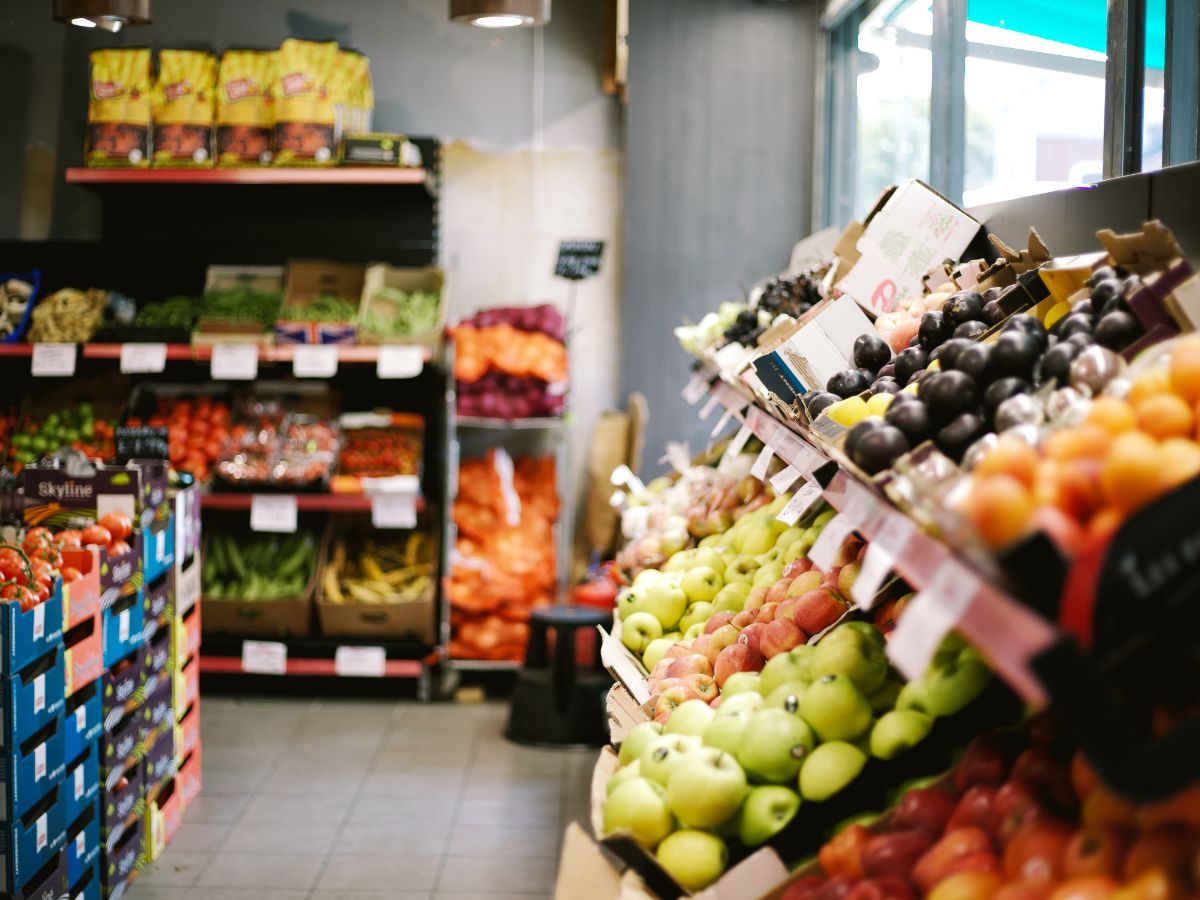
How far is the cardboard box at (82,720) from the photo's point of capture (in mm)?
3004

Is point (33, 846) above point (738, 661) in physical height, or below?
below

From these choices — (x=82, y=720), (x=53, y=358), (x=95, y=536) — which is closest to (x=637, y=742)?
(x=82, y=720)

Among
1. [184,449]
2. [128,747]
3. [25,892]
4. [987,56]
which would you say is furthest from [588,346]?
[25,892]

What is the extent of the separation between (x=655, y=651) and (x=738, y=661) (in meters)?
0.53

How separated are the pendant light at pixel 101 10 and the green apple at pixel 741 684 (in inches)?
139

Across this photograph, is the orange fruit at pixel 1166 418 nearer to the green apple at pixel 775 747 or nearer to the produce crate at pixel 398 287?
the green apple at pixel 775 747

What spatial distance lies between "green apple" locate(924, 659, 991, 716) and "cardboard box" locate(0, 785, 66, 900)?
2080 mm

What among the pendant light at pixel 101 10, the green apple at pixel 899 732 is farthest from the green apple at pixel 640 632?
the pendant light at pixel 101 10

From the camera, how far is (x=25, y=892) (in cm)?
276

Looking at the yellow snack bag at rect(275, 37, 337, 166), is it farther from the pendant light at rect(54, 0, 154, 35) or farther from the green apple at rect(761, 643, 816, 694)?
the green apple at rect(761, 643, 816, 694)

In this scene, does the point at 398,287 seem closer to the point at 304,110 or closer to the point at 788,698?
the point at 304,110

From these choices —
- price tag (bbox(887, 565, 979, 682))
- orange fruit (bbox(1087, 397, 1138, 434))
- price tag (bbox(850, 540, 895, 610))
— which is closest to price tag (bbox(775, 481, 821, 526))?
price tag (bbox(850, 540, 895, 610))

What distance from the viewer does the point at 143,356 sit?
5.32 m

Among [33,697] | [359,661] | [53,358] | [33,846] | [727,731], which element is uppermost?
[53,358]
